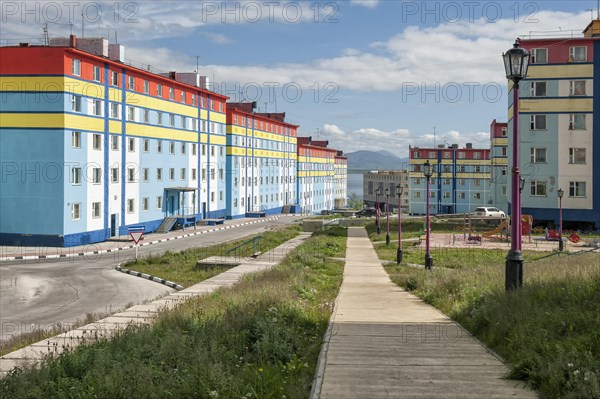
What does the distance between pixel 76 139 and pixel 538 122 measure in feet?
122

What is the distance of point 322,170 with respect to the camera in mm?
125688

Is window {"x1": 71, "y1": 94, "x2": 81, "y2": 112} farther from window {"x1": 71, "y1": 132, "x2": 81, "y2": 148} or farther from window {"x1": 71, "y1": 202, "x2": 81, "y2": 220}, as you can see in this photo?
window {"x1": 71, "y1": 202, "x2": 81, "y2": 220}

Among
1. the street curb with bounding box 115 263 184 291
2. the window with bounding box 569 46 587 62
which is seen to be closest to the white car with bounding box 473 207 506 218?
the window with bounding box 569 46 587 62

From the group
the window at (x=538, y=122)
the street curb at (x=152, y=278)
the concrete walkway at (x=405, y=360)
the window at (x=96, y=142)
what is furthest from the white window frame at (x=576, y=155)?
the concrete walkway at (x=405, y=360)

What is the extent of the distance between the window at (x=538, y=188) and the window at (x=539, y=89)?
24.3 ft

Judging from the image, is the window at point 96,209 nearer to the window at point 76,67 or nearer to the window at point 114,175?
the window at point 114,175

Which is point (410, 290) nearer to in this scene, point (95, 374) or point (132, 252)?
point (95, 374)

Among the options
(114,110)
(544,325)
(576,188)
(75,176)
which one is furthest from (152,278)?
(576,188)

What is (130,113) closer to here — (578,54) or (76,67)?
(76,67)

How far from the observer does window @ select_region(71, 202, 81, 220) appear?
39.2m

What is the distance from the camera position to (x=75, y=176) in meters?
39.4

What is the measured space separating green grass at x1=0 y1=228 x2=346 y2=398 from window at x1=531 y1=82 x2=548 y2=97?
44260 millimetres

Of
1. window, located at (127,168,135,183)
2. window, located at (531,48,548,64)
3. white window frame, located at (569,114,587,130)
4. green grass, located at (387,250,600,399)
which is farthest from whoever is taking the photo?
window, located at (531,48,548,64)

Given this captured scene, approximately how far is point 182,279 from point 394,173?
480 feet
